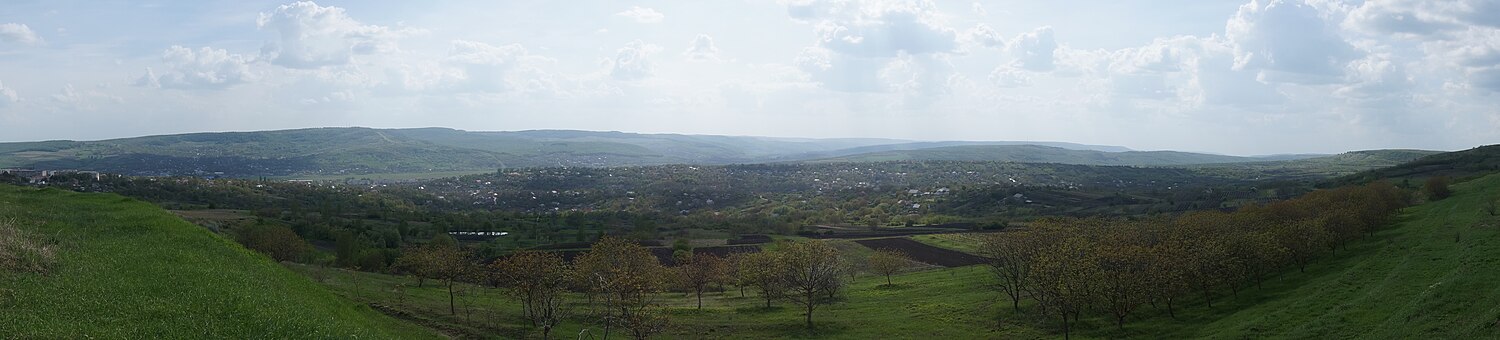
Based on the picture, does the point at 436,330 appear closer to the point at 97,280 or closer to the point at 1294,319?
the point at 97,280

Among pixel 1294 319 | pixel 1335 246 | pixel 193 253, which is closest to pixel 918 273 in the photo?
pixel 1335 246

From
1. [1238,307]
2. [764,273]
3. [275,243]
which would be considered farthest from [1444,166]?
[275,243]

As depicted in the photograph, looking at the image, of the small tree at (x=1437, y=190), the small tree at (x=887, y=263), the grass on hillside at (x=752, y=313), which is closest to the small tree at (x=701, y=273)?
the grass on hillside at (x=752, y=313)

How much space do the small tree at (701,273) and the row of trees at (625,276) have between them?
11 cm

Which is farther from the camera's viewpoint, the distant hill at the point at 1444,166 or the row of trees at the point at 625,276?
the distant hill at the point at 1444,166

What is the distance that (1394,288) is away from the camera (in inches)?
1799

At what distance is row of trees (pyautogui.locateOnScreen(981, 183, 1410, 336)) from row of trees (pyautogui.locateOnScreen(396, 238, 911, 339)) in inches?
711

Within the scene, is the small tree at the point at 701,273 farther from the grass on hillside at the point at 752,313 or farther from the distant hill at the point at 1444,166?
the distant hill at the point at 1444,166

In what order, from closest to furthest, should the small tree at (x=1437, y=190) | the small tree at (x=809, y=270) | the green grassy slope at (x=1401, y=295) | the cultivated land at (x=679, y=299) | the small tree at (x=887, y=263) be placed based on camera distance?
the cultivated land at (x=679, y=299)
the green grassy slope at (x=1401, y=295)
the small tree at (x=809, y=270)
the small tree at (x=1437, y=190)
the small tree at (x=887, y=263)

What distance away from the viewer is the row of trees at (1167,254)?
53.6 meters

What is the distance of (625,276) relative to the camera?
4091 cm

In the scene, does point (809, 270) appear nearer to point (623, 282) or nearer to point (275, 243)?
point (623, 282)

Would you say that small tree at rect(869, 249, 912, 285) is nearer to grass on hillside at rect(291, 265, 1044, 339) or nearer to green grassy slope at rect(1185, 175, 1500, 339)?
grass on hillside at rect(291, 265, 1044, 339)

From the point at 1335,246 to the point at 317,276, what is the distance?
91637 millimetres
